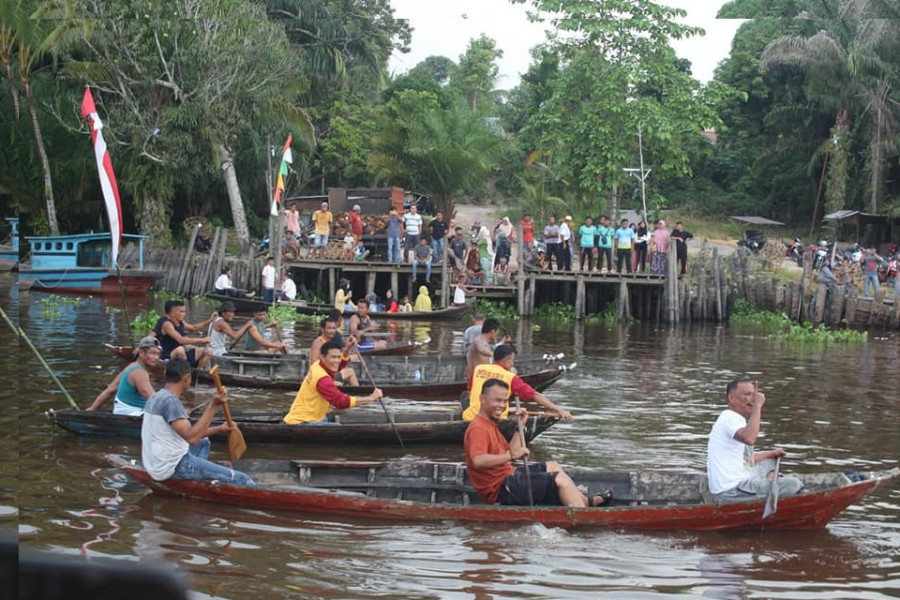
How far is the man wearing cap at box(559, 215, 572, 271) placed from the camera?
2608cm

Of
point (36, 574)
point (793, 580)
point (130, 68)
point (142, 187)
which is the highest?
point (130, 68)

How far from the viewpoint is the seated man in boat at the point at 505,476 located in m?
7.62

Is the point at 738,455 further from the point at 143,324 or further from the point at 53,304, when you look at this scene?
the point at 53,304

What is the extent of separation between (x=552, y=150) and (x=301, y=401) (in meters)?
22.1

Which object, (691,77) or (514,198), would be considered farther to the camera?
(514,198)

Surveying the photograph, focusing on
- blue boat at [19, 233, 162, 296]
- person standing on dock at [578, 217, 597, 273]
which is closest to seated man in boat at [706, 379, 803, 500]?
blue boat at [19, 233, 162, 296]

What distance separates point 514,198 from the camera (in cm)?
4084

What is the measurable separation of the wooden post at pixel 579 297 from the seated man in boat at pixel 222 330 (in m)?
13.5

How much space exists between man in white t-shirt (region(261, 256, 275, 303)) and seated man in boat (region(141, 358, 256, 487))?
15051 mm

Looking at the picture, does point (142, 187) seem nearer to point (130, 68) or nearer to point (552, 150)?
point (130, 68)

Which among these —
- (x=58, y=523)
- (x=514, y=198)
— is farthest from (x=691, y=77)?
(x=58, y=523)

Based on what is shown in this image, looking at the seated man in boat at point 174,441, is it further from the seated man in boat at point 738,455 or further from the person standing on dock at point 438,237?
the person standing on dock at point 438,237

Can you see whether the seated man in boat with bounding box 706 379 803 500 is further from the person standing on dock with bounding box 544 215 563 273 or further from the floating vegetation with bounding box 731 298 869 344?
the person standing on dock with bounding box 544 215 563 273

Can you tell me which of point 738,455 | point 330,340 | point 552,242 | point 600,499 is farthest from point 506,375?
point 552,242
